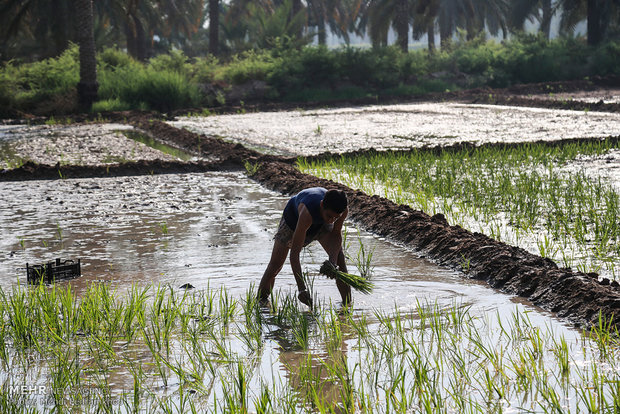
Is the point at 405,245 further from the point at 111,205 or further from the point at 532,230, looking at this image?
the point at 111,205

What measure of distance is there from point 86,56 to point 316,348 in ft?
64.1

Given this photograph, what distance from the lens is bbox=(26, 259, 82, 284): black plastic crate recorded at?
5.66 meters

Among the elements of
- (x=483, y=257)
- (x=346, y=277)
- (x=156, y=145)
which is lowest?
(x=483, y=257)

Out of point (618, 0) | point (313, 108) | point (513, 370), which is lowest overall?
point (513, 370)

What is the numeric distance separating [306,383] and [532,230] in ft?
12.0

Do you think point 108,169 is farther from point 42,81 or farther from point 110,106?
point 42,81

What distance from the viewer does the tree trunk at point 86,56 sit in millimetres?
21297

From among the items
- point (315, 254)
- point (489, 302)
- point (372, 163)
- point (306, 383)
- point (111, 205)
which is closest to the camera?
point (306, 383)

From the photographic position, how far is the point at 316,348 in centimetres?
423

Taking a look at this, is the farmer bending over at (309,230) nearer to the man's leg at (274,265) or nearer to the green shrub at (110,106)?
the man's leg at (274,265)

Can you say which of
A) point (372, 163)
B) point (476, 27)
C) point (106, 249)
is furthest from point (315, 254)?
point (476, 27)

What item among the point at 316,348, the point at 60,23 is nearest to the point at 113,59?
the point at 60,23

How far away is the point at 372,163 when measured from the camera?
35.1 ft

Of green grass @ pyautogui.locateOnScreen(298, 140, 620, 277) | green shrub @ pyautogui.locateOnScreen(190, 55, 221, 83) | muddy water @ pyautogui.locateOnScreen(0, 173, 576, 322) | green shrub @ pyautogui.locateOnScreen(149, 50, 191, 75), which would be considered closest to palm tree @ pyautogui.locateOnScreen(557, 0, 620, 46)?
green shrub @ pyautogui.locateOnScreen(190, 55, 221, 83)
